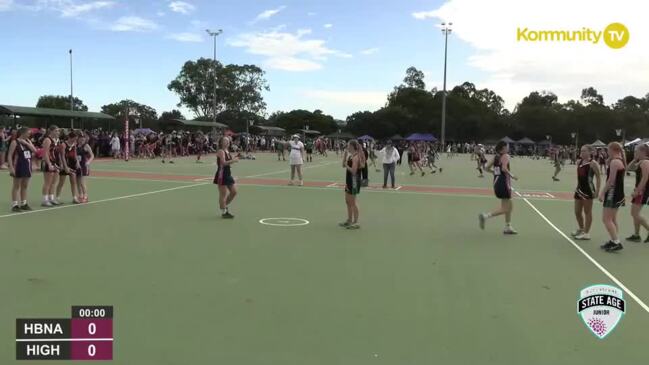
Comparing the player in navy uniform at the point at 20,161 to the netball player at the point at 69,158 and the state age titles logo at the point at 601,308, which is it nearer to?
the netball player at the point at 69,158

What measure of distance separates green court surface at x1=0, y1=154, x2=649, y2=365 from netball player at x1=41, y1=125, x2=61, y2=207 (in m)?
0.54

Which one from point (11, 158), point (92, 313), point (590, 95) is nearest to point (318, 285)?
point (92, 313)

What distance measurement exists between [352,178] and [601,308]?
17.6ft

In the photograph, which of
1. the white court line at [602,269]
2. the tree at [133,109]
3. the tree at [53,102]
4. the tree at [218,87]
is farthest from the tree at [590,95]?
the white court line at [602,269]

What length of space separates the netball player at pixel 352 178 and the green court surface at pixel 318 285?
38cm

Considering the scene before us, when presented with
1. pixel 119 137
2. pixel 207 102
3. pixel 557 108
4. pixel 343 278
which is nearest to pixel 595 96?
pixel 557 108

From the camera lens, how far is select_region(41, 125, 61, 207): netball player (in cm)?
1187

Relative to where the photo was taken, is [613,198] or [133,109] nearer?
[613,198]

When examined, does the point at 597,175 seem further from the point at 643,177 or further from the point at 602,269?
the point at 602,269

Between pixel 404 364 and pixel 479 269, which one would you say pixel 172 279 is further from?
pixel 479 269

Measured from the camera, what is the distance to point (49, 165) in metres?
11.8

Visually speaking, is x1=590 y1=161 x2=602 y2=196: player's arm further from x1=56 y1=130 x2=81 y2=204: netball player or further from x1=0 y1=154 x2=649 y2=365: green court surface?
x1=56 y1=130 x2=81 y2=204: netball player
